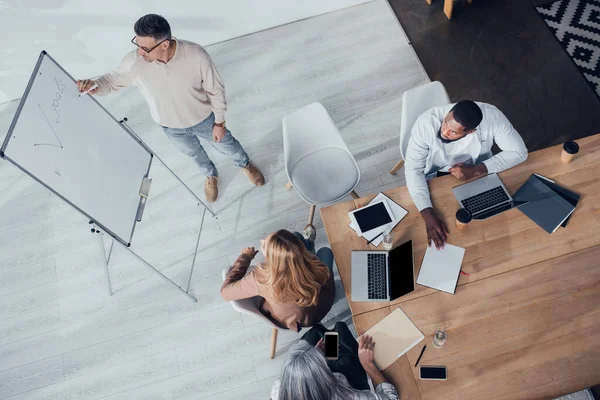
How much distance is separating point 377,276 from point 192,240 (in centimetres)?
168

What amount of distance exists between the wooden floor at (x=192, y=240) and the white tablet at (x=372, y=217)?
0.88 metres

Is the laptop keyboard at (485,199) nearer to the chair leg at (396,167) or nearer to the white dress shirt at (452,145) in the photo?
the white dress shirt at (452,145)

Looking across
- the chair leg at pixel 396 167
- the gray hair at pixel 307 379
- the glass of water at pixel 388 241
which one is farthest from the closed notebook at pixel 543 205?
the gray hair at pixel 307 379

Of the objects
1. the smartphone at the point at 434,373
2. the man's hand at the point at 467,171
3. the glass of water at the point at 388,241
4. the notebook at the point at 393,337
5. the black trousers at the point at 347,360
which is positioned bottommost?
the black trousers at the point at 347,360

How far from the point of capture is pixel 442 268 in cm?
241

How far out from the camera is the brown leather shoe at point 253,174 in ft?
11.8

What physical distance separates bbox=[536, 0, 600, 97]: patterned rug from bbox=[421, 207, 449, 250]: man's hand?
2.40 metres

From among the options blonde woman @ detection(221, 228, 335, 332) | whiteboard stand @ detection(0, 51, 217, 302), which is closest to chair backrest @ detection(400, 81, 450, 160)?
blonde woman @ detection(221, 228, 335, 332)

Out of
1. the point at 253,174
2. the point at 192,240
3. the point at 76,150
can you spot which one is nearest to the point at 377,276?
the point at 253,174

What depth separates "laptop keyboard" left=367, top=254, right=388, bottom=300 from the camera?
239cm

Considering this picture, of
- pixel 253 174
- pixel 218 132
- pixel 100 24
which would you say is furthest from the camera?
pixel 100 24

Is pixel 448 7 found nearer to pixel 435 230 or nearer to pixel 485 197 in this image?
pixel 485 197

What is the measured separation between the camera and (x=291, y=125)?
302 cm

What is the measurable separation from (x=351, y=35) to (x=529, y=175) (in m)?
2.31
